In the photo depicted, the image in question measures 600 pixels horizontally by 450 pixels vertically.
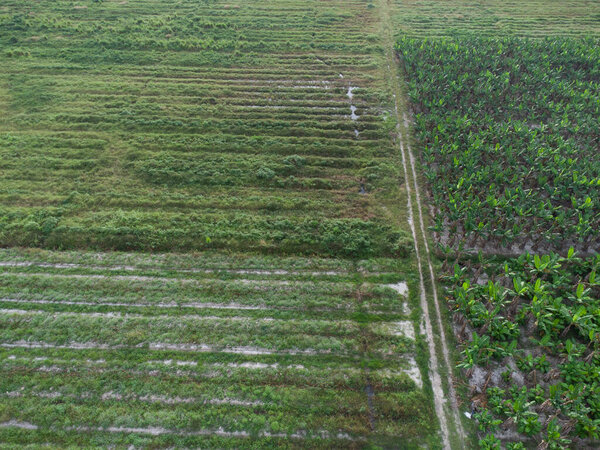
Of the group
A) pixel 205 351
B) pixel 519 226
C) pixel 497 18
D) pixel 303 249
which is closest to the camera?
pixel 205 351

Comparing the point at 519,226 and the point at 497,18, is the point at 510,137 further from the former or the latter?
the point at 497,18

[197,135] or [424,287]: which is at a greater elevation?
[197,135]

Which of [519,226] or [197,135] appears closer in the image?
[519,226]

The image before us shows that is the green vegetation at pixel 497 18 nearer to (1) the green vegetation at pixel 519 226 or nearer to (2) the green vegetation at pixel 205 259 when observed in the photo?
(1) the green vegetation at pixel 519 226

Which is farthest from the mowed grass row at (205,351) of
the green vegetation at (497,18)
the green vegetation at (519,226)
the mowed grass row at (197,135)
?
the green vegetation at (497,18)

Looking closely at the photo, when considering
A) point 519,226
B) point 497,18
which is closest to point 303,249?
point 519,226

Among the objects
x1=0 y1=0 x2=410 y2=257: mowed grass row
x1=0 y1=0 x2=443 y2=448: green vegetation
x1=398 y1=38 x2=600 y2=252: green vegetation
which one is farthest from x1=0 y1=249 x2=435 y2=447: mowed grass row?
x1=398 y1=38 x2=600 y2=252: green vegetation

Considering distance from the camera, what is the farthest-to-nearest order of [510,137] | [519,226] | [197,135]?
[197,135] → [510,137] → [519,226]

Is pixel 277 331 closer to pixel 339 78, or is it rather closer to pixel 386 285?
pixel 386 285
